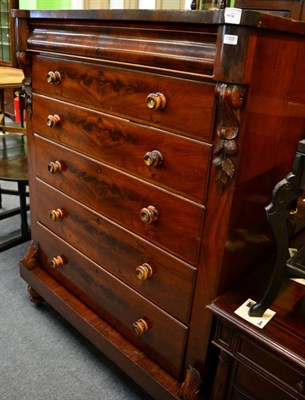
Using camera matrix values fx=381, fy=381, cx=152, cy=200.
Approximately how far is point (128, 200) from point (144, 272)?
23 centimetres

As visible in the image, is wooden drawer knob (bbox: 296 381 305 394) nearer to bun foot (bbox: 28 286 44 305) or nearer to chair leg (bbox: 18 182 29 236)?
bun foot (bbox: 28 286 44 305)

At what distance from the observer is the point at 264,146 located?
963 mm

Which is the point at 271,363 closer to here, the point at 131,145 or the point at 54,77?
the point at 131,145

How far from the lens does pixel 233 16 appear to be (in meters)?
0.77

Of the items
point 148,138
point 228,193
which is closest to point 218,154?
point 228,193

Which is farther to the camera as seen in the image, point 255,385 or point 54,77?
point 54,77

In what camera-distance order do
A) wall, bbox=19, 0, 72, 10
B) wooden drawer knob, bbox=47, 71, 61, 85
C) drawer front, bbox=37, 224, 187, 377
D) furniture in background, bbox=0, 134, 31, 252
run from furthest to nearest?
1. wall, bbox=19, 0, 72, 10
2. furniture in background, bbox=0, 134, 31, 252
3. wooden drawer knob, bbox=47, 71, 61, 85
4. drawer front, bbox=37, 224, 187, 377

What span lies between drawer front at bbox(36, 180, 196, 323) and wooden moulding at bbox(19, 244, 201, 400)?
0.77 feet

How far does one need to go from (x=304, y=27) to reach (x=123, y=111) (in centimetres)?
52

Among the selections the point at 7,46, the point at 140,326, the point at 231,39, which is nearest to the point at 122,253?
the point at 140,326

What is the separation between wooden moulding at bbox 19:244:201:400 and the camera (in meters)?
1.21

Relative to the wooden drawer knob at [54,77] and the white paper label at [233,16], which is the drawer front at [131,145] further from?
the white paper label at [233,16]

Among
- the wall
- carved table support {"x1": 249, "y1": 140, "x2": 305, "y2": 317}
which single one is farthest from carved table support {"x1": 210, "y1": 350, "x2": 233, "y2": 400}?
the wall

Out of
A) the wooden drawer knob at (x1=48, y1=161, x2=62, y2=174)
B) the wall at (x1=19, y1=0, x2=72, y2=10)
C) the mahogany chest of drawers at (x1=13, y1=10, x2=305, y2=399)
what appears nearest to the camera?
the mahogany chest of drawers at (x1=13, y1=10, x2=305, y2=399)
